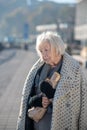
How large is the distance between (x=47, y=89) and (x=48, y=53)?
0.30m

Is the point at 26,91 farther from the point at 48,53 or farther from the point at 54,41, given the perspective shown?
the point at 54,41

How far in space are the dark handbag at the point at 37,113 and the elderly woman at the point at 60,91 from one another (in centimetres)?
3

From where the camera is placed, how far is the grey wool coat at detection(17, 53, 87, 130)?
11.8 feet

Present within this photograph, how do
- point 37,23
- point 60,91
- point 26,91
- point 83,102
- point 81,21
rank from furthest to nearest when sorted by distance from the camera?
1. point 37,23
2. point 81,21
3. point 26,91
4. point 83,102
5. point 60,91

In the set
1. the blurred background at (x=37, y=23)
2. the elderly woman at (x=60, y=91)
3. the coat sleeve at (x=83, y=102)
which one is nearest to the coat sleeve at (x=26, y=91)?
the elderly woman at (x=60, y=91)

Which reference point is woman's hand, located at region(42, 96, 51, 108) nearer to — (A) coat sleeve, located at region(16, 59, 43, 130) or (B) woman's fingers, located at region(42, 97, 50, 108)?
(B) woman's fingers, located at region(42, 97, 50, 108)

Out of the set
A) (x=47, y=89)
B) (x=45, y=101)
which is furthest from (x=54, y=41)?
(x=45, y=101)

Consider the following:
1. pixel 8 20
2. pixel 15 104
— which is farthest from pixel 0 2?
pixel 15 104

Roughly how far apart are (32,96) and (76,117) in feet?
1.39

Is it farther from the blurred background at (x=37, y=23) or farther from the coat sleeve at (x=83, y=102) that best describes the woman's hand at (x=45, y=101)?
the blurred background at (x=37, y=23)

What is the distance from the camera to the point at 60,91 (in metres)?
3.60

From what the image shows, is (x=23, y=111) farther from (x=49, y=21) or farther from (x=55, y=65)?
(x=49, y=21)

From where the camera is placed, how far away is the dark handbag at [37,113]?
3678mm

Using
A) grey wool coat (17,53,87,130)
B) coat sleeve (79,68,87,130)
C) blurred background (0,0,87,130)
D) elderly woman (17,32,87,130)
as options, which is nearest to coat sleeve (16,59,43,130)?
elderly woman (17,32,87,130)
